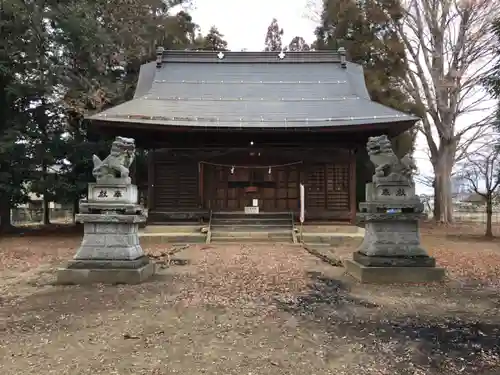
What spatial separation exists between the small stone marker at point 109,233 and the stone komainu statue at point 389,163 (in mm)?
4515

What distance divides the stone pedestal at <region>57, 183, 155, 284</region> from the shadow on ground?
114 inches

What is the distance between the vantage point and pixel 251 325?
192 inches

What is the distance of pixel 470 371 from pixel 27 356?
3.97 meters

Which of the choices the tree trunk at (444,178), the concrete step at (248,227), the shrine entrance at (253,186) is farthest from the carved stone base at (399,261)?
the tree trunk at (444,178)

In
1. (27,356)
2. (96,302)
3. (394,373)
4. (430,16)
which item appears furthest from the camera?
(430,16)

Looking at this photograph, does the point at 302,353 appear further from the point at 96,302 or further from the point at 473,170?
the point at 473,170

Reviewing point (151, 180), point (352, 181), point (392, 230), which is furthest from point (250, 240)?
point (392, 230)

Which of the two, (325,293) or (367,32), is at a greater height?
(367,32)

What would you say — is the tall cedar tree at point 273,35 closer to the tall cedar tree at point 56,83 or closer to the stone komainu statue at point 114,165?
the tall cedar tree at point 56,83

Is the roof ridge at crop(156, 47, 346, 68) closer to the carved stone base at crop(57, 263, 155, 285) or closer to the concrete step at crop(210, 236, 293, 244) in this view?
the concrete step at crop(210, 236, 293, 244)

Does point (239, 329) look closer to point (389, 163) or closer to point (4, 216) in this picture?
point (389, 163)

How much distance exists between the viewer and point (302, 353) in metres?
4.00

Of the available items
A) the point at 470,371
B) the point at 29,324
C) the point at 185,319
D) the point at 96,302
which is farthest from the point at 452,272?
the point at 29,324

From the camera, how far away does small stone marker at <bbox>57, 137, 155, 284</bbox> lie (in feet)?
23.5
